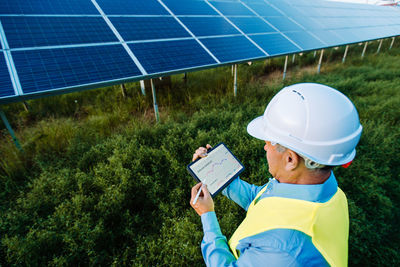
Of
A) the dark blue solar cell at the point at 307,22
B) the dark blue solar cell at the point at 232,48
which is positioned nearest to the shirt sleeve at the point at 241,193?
the dark blue solar cell at the point at 232,48

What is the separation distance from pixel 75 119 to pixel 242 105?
4.71 metres

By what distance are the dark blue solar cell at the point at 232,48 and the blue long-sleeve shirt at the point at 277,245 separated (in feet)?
13.8

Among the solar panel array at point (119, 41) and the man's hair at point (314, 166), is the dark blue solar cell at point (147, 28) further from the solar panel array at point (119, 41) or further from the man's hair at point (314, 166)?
the man's hair at point (314, 166)

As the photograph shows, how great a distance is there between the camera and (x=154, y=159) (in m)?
3.51

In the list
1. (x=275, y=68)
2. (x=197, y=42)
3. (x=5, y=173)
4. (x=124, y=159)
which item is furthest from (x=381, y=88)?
(x=5, y=173)

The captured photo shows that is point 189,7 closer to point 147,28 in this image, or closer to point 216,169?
point 147,28

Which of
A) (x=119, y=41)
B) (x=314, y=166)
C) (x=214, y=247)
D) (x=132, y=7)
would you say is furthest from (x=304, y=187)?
(x=132, y=7)

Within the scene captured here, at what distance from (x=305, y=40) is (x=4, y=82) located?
8.69 m

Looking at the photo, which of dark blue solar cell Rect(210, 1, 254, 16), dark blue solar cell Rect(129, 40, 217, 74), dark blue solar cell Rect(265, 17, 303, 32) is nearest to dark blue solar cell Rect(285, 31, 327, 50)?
dark blue solar cell Rect(265, 17, 303, 32)

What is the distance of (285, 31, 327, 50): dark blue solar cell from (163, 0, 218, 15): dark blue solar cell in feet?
9.95

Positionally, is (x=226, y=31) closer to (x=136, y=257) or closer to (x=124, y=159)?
(x=124, y=159)

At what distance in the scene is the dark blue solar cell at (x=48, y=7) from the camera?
410 cm

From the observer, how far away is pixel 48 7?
14.6ft

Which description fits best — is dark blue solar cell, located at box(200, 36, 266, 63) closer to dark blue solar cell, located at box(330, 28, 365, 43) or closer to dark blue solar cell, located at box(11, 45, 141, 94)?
dark blue solar cell, located at box(11, 45, 141, 94)
